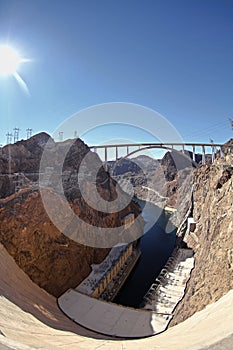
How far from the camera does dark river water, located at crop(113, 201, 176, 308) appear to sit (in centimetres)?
1727

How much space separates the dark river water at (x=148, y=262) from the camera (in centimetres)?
1727

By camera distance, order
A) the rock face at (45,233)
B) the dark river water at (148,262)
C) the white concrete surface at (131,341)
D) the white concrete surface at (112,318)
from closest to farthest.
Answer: the white concrete surface at (131,341) < the white concrete surface at (112,318) < the rock face at (45,233) < the dark river water at (148,262)

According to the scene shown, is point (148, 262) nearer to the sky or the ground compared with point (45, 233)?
nearer to the ground

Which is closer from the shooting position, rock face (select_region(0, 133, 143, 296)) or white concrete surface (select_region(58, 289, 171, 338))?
white concrete surface (select_region(58, 289, 171, 338))

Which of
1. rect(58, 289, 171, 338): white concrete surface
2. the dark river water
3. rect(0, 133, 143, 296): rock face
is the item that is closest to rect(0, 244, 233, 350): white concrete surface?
rect(0, 133, 143, 296): rock face

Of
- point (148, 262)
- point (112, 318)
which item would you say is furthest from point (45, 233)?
point (148, 262)

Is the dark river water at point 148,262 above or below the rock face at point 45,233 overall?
below

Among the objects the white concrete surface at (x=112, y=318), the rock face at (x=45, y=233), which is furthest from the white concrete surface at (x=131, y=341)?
the white concrete surface at (x=112, y=318)

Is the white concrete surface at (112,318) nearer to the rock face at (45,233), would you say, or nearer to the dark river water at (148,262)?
the rock face at (45,233)

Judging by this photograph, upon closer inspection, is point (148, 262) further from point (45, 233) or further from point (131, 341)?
point (131, 341)

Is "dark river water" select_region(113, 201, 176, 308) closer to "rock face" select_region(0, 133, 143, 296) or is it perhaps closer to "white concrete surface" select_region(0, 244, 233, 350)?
"rock face" select_region(0, 133, 143, 296)

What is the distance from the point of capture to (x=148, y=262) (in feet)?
76.5

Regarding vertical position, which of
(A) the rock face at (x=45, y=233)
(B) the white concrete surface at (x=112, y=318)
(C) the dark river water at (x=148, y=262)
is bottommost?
(C) the dark river water at (x=148, y=262)

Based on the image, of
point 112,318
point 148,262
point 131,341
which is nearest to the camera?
point 131,341
